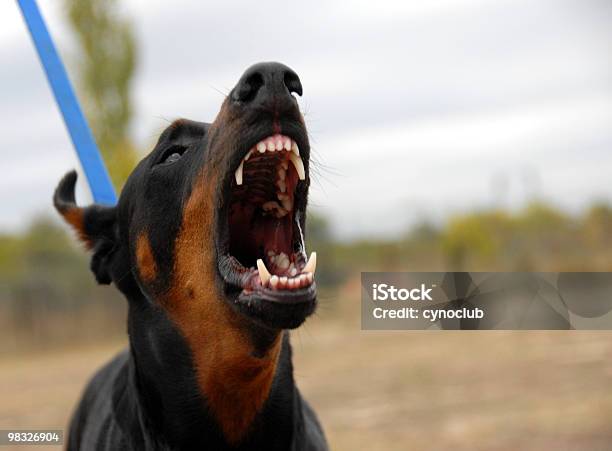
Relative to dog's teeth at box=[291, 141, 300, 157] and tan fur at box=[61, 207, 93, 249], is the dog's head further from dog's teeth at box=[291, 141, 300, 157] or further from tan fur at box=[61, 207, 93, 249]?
tan fur at box=[61, 207, 93, 249]

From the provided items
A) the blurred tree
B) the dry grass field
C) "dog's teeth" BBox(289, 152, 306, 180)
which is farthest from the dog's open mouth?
the blurred tree

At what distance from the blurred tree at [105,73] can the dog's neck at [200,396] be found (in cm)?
1649

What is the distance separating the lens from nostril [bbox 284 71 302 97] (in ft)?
7.94

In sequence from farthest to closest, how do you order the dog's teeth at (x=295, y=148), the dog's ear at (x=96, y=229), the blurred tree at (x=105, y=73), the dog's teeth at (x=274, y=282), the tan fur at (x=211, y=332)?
the blurred tree at (x=105, y=73) → the dog's ear at (x=96, y=229) → the tan fur at (x=211, y=332) → the dog's teeth at (x=295, y=148) → the dog's teeth at (x=274, y=282)

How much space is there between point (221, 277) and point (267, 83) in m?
0.68

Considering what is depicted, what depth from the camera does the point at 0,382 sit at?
14609 mm

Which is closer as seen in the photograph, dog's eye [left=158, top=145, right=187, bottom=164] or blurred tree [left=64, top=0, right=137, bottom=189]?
dog's eye [left=158, top=145, right=187, bottom=164]

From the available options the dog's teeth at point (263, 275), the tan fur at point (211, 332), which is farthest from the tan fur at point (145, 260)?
the dog's teeth at point (263, 275)

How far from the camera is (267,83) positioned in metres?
2.39

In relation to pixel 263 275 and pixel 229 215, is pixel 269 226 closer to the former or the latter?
pixel 229 215

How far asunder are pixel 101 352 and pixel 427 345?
29.2 ft

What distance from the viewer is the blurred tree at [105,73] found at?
63.0ft

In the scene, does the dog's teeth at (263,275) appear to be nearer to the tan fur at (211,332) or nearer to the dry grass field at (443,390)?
the tan fur at (211,332)

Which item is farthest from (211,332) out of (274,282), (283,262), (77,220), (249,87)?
(77,220)
